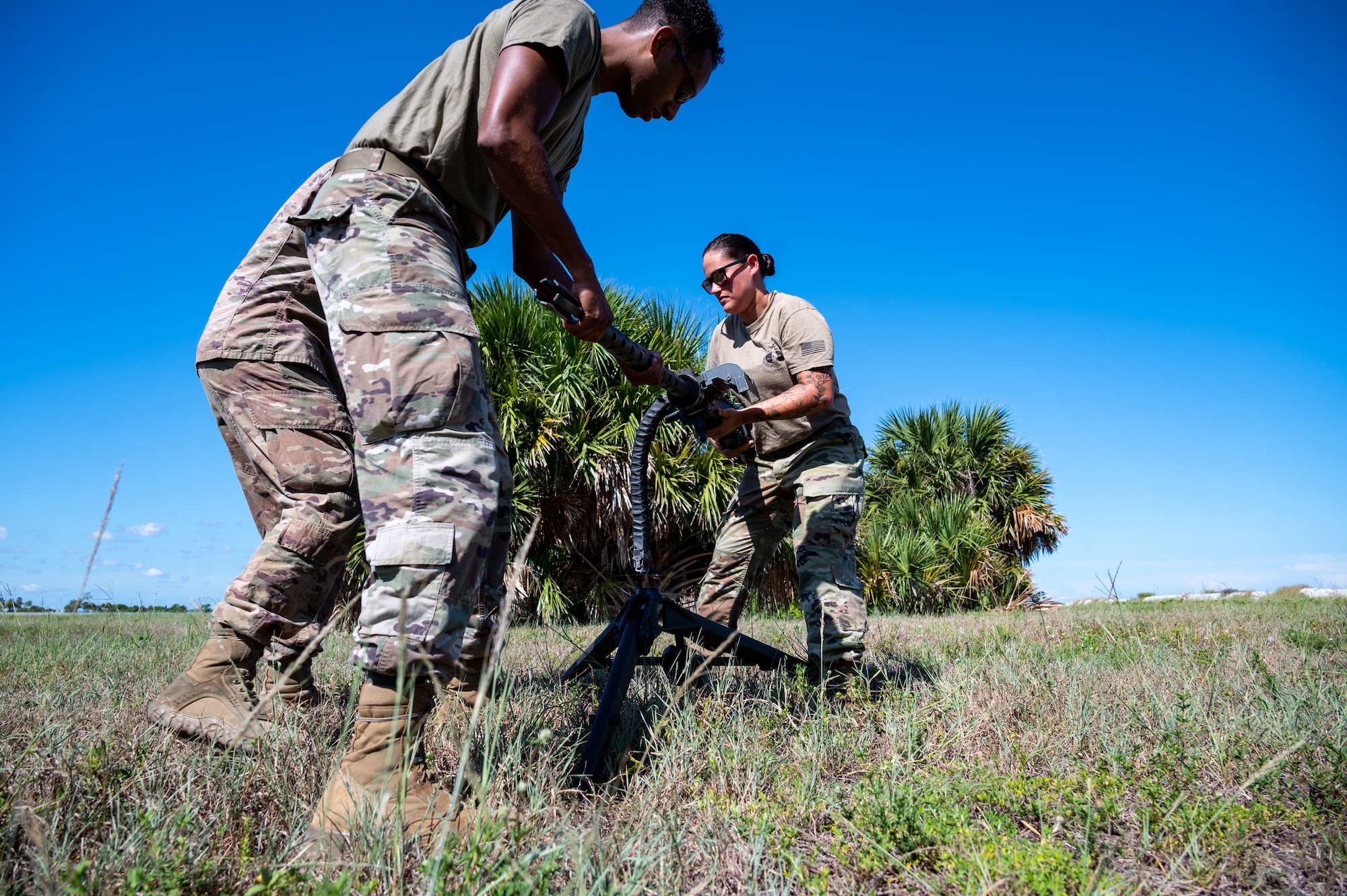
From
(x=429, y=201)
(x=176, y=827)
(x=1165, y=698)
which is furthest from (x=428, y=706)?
(x=1165, y=698)

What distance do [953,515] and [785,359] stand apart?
8.86 m

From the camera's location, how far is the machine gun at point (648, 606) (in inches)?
78.7

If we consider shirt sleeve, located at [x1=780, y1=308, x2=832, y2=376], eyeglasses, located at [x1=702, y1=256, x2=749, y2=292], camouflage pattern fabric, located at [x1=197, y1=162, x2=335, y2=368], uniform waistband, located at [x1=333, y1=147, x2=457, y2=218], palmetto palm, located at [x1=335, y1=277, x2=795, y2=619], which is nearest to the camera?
uniform waistband, located at [x1=333, y1=147, x2=457, y2=218]

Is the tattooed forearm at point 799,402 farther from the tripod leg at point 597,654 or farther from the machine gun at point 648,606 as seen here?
the tripod leg at point 597,654

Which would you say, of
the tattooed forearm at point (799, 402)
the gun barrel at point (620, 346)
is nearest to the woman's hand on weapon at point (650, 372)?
the gun barrel at point (620, 346)

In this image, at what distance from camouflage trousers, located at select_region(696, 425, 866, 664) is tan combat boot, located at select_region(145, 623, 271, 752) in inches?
73.5

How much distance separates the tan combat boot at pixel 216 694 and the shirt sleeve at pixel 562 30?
73.4 inches

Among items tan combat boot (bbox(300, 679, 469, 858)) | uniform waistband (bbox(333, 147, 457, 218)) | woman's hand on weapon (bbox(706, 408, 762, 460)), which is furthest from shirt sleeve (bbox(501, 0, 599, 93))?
tan combat boot (bbox(300, 679, 469, 858))

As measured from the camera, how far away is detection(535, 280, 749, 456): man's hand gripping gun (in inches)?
77.9

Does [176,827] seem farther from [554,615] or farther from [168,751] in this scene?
[554,615]

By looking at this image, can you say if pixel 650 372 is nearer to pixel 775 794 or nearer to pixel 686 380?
pixel 686 380

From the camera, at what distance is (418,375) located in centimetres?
154

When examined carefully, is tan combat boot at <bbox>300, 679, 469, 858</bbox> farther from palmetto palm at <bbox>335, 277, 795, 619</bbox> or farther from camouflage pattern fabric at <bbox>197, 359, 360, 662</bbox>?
palmetto palm at <bbox>335, 277, 795, 619</bbox>

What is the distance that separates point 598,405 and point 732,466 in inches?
68.3
